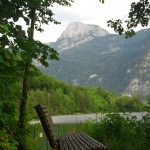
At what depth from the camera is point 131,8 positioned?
1692 centimetres

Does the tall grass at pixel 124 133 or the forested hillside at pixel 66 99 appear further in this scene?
the forested hillside at pixel 66 99

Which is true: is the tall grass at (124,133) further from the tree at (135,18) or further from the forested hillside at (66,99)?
the forested hillside at (66,99)

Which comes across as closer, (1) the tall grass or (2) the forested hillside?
(1) the tall grass

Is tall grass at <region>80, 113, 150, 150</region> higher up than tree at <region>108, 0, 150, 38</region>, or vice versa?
tree at <region>108, 0, 150, 38</region>

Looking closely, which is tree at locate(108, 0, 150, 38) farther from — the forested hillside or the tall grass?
the forested hillside

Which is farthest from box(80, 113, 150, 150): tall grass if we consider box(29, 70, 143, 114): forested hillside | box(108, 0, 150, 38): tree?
box(29, 70, 143, 114): forested hillside

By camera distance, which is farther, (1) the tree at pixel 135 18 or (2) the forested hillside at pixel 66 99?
(2) the forested hillside at pixel 66 99

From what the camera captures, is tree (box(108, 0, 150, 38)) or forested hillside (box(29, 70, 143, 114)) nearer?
tree (box(108, 0, 150, 38))

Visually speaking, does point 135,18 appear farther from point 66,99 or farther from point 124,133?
point 66,99

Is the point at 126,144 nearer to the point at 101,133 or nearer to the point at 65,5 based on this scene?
the point at 101,133

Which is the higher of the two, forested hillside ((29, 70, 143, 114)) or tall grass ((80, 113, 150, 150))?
forested hillside ((29, 70, 143, 114))

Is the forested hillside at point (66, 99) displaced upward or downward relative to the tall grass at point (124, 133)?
upward

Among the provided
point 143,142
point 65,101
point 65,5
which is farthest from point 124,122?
point 65,101

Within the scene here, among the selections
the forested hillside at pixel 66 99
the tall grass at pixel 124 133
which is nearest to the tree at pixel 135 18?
the tall grass at pixel 124 133
